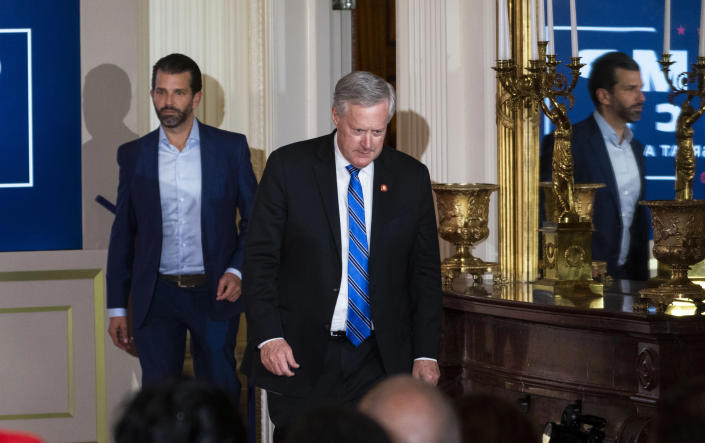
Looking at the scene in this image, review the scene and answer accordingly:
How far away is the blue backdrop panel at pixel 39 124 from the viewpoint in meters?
5.23

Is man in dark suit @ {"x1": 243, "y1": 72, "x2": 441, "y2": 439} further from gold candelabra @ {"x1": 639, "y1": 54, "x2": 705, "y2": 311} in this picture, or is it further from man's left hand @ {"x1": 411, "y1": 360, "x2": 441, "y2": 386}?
gold candelabra @ {"x1": 639, "y1": 54, "x2": 705, "y2": 311}

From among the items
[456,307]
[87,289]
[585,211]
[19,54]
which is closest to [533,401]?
[456,307]

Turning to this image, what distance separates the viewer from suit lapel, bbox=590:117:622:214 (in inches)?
161

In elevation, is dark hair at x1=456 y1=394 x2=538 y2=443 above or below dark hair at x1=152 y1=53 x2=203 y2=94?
below

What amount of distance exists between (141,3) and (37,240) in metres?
1.26

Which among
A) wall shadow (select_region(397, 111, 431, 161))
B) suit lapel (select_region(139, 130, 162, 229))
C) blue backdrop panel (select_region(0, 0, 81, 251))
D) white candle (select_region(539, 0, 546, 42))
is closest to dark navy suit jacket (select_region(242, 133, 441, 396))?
white candle (select_region(539, 0, 546, 42))

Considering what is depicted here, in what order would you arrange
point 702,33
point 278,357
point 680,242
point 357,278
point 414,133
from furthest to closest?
point 414,133 < point 702,33 < point 680,242 < point 357,278 < point 278,357

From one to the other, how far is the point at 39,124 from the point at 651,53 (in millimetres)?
2899

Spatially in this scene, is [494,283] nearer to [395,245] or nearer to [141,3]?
[395,245]

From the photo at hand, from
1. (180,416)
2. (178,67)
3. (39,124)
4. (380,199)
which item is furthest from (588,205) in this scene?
(180,416)

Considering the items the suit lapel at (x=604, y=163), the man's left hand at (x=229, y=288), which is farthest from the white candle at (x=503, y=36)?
the man's left hand at (x=229, y=288)

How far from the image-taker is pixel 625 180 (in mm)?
4070

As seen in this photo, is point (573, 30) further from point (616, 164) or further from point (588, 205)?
point (588, 205)

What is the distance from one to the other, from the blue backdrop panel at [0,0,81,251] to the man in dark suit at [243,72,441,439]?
2439 millimetres
